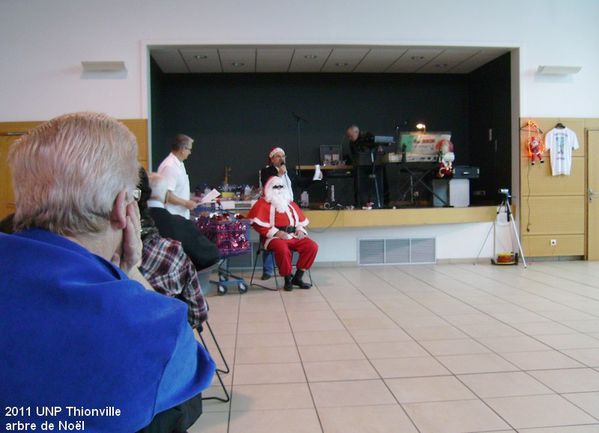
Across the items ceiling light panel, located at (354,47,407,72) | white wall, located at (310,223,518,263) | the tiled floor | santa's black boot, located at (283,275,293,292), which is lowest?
the tiled floor

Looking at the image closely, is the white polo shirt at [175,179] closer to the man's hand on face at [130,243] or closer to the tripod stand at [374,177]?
the tripod stand at [374,177]

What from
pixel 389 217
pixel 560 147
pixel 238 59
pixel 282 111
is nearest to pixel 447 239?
pixel 389 217

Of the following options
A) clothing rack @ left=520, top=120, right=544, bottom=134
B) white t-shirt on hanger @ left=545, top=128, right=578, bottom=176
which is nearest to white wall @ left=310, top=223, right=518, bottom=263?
white t-shirt on hanger @ left=545, top=128, right=578, bottom=176

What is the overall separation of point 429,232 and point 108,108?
4712 millimetres

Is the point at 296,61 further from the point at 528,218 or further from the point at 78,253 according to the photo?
the point at 78,253

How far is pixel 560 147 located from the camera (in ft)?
24.2

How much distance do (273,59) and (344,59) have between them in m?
1.08

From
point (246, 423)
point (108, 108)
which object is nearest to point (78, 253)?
point (246, 423)

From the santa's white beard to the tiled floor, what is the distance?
99 centimetres

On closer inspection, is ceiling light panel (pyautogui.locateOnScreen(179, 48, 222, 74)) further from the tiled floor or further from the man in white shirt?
the tiled floor

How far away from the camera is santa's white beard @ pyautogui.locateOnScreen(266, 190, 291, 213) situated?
19.7 ft

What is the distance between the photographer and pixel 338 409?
2.52m

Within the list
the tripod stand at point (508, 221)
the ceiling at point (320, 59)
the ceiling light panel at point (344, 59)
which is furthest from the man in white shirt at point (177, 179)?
the tripod stand at point (508, 221)

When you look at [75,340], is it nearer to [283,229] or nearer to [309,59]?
[283,229]
